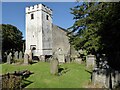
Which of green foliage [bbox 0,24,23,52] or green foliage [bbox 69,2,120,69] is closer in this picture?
green foliage [bbox 69,2,120,69]

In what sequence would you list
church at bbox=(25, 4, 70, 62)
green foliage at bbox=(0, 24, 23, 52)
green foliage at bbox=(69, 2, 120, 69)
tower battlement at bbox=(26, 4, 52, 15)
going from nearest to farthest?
green foliage at bbox=(69, 2, 120, 69) → church at bbox=(25, 4, 70, 62) → tower battlement at bbox=(26, 4, 52, 15) → green foliage at bbox=(0, 24, 23, 52)

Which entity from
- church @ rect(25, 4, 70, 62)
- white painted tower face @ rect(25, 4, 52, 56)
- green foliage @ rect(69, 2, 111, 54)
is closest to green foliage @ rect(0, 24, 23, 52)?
white painted tower face @ rect(25, 4, 52, 56)

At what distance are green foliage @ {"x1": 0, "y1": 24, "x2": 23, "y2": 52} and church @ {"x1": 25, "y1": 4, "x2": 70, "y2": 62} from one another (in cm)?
834

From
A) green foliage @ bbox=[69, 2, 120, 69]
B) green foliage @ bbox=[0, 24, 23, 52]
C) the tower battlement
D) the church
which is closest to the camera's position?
green foliage @ bbox=[69, 2, 120, 69]

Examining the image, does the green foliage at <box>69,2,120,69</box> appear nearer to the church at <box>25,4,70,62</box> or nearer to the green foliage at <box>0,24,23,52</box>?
the church at <box>25,4,70,62</box>

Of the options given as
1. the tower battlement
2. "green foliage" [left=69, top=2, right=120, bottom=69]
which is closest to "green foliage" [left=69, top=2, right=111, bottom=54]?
"green foliage" [left=69, top=2, right=120, bottom=69]

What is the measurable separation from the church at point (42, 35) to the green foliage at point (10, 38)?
328 inches

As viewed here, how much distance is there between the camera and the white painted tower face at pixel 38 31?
4175 cm

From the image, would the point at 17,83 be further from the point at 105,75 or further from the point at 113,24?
the point at 113,24

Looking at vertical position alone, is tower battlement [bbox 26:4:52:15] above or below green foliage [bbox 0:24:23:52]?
above

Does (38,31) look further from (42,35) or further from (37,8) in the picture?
(37,8)

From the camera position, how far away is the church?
4166cm

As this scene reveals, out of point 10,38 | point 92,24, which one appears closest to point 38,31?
point 10,38

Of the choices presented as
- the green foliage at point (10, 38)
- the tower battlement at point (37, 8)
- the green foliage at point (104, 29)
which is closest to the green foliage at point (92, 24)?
the green foliage at point (104, 29)
